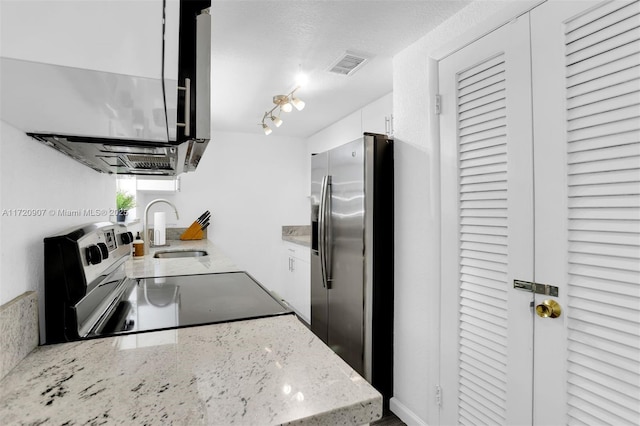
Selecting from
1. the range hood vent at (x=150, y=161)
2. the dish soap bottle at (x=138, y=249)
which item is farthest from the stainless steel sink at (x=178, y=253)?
the range hood vent at (x=150, y=161)

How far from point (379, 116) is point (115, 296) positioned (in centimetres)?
248

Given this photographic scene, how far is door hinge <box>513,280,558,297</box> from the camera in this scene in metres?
1.28

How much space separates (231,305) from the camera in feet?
3.89

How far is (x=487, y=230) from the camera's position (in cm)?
156

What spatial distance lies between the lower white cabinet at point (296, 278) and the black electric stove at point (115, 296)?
2152 millimetres

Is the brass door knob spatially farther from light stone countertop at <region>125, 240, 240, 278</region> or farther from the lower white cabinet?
the lower white cabinet

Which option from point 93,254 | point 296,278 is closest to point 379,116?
point 296,278

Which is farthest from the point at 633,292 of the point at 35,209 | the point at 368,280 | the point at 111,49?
the point at 35,209

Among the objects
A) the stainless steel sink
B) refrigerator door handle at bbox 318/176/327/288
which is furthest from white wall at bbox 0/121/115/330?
the stainless steel sink

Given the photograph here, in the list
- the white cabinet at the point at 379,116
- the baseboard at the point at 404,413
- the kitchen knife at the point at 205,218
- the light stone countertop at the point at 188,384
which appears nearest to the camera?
the light stone countertop at the point at 188,384

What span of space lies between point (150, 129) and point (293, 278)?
3442 mm

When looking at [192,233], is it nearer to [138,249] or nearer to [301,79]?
[138,249]

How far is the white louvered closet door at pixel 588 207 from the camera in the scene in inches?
42.0

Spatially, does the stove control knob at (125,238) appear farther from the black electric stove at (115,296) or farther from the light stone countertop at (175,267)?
the light stone countertop at (175,267)
